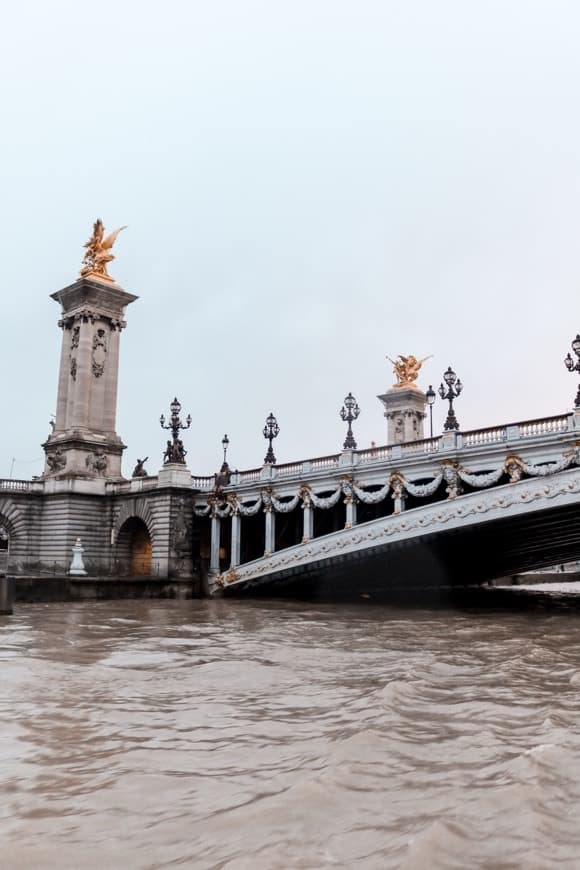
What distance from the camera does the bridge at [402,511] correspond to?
30859 mm

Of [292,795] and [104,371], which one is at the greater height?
[104,371]

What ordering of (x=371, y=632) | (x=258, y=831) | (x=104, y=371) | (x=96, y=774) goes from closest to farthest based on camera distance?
(x=258, y=831) < (x=96, y=774) < (x=371, y=632) < (x=104, y=371)

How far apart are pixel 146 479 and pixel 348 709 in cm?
3700

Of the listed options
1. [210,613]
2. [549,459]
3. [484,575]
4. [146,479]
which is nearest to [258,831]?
[210,613]

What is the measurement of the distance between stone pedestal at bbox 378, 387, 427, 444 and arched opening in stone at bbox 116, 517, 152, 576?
88.7 ft

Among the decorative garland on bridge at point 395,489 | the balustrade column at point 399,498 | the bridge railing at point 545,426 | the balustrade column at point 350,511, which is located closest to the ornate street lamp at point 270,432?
the decorative garland on bridge at point 395,489

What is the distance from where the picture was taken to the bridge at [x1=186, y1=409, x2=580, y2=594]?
30.9 metres

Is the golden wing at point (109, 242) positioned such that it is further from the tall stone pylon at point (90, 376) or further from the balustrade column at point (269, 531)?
the balustrade column at point (269, 531)

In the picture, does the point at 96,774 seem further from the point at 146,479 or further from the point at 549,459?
the point at 146,479

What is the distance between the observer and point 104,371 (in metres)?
50.2

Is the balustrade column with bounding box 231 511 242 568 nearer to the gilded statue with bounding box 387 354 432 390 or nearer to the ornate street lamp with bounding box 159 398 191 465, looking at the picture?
the ornate street lamp with bounding box 159 398 191 465

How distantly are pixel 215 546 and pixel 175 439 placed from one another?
640 centimetres

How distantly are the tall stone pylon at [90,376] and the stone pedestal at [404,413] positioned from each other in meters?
27.2

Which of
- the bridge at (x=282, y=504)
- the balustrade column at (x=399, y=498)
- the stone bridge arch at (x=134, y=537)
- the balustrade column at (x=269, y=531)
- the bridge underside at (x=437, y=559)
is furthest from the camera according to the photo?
the stone bridge arch at (x=134, y=537)
